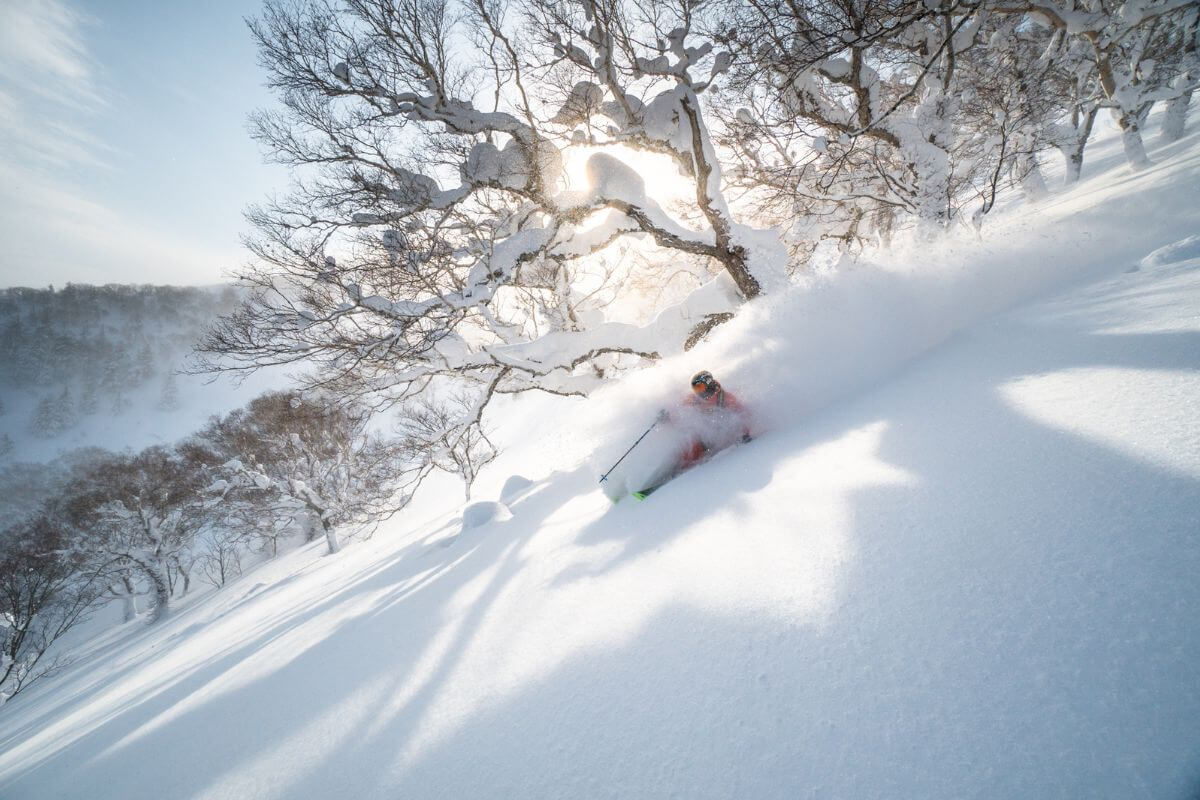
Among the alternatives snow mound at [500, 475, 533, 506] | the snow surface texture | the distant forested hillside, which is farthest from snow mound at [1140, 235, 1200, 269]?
the distant forested hillside

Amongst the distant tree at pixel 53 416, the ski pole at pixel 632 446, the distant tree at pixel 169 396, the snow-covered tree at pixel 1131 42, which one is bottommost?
the ski pole at pixel 632 446

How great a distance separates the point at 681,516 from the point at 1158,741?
6.75ft

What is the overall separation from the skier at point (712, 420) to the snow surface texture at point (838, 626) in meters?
0.30

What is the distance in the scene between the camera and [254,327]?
4859 mm

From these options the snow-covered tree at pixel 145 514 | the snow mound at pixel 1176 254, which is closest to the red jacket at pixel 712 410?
the snow mound at pixel 1176 254

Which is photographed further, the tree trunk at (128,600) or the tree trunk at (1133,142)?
the tree trunk at (128,600)

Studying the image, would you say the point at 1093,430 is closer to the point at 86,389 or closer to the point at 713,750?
the point at 713,750

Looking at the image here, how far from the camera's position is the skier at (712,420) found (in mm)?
4056

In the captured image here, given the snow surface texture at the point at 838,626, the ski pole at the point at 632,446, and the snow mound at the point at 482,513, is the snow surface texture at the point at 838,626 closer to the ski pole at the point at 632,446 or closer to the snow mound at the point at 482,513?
the ski pole at the point at 632,446

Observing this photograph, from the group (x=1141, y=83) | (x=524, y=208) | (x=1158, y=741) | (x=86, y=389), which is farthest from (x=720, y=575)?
(x=86, y=389)

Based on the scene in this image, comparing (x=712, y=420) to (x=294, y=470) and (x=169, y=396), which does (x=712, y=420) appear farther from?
(x=169, y=396)

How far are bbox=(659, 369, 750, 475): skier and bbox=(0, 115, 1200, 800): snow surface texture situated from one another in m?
0.30

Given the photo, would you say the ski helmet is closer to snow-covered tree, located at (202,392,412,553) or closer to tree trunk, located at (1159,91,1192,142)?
snow-covered tree, located at (202,392,412,553)

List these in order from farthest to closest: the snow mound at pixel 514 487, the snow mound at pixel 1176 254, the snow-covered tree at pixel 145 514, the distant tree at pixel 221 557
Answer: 1. the distant tree at pixel 221 557
2. the snow-covered tree at pixel 145 514
3. the snow mound at pixel 514 487
4. the snow mound at pixel 1176 254
